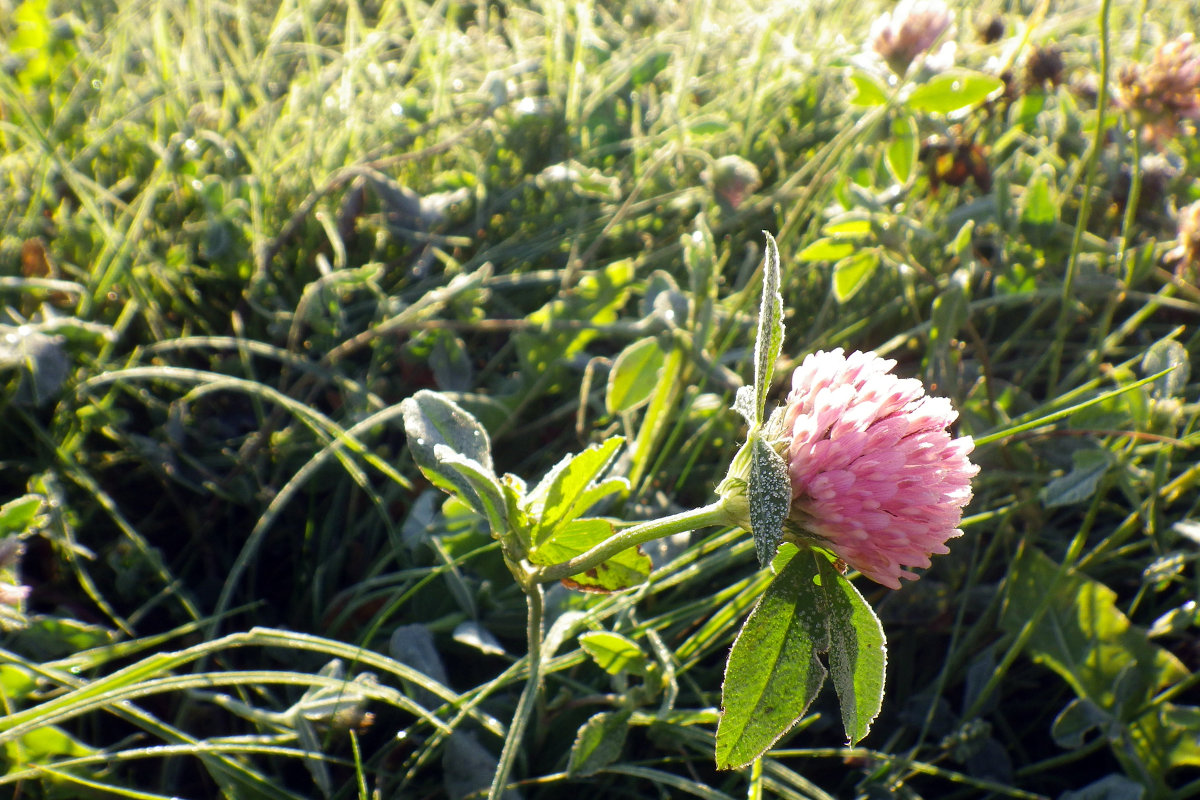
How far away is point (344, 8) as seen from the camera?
1.94m

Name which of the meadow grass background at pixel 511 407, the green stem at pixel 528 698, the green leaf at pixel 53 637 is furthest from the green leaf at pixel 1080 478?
the green leaf at pixel 53 637

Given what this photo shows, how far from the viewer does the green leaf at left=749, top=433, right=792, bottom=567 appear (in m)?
0.44

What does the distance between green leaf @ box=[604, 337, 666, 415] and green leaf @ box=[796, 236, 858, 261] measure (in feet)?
0.70

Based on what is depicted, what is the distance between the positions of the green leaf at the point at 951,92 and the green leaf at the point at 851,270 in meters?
0.19

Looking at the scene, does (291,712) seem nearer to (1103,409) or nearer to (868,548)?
(868,548)

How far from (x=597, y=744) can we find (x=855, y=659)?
252mm

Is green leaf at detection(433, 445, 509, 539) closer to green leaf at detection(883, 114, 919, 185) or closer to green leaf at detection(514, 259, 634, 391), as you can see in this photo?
green leaf at detection(514, 259, 634, 391)

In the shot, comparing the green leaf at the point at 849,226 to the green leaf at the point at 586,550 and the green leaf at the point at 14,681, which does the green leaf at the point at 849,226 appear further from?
the green leaf at the point at 14,681

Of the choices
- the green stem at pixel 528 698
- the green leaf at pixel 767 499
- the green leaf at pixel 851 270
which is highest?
the green leaf at pixel 767 499

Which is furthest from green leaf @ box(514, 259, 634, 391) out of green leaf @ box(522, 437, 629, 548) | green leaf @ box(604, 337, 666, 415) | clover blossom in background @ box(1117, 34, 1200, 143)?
clover blossom in background @ box(1117, 34, 1200, 143)

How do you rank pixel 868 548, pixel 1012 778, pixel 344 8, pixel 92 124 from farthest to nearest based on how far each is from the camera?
1. pixel 344 8
2. pixel 92 124
3. pixel 1012 778
4. pixel 868 548

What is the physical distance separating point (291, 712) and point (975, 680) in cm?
63

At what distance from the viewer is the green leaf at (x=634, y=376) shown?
0.89 meters

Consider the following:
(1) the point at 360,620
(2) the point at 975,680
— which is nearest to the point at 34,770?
(1) the point at 360,620
